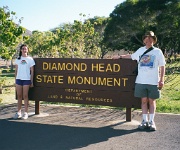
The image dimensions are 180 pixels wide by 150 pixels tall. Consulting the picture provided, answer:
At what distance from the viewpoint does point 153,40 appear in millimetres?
5547

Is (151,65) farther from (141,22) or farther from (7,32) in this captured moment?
(141,22)

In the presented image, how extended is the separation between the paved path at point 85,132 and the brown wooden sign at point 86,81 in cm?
43

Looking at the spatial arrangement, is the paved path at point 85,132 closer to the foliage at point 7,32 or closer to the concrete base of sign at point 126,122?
the concrete base of sign at point 126,122

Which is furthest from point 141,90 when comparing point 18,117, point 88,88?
point 18,117

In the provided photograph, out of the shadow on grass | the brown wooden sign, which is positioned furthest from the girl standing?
the shadow on grass

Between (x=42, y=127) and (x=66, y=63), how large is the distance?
1.60m

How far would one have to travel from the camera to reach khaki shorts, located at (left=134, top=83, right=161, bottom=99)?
5.46 meters

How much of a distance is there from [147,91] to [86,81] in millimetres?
1532

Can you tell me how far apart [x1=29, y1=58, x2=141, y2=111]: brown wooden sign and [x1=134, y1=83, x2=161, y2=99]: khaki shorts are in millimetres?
564

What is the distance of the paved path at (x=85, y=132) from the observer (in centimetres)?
464

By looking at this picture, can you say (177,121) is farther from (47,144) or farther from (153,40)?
(47,144)

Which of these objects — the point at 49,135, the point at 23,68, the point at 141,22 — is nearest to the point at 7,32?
the point at 23,68

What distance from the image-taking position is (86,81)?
21.7 ft

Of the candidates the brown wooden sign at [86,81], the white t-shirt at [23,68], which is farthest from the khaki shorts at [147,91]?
the white t-shirt at [23,68]
